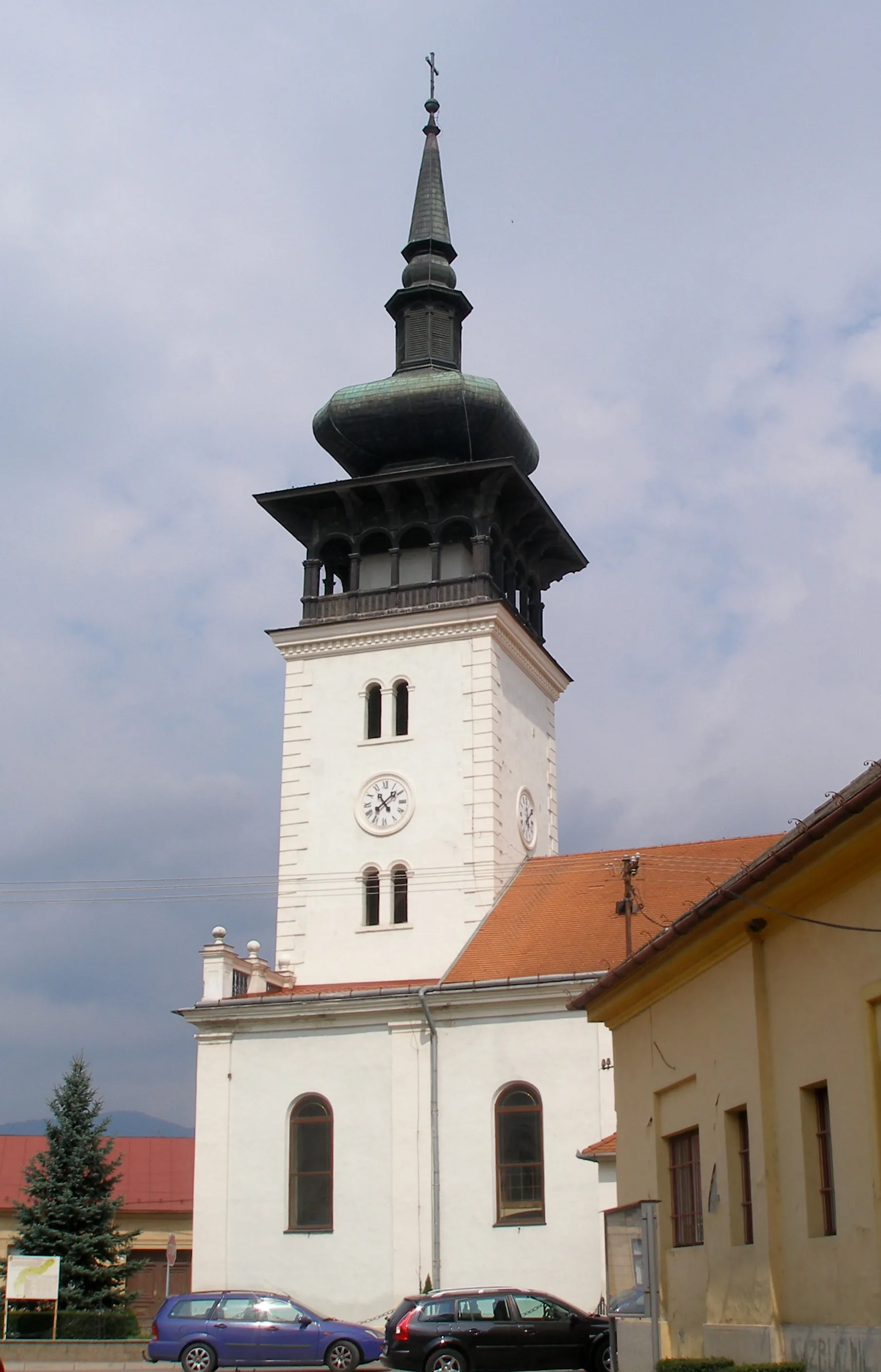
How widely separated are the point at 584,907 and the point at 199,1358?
1307cm

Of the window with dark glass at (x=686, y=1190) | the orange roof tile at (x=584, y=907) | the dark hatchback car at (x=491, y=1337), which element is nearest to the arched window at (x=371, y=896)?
the orange roof tile at (x=584, y=907)

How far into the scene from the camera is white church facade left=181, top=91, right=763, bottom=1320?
30922mm

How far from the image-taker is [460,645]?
123 ft

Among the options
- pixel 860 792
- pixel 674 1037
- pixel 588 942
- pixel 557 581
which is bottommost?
pixel 674 1037

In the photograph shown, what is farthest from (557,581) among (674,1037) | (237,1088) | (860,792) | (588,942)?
(860,792)

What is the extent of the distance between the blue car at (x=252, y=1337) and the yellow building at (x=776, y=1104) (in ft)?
33.2

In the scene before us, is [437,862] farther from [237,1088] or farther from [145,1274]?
[145,1274]

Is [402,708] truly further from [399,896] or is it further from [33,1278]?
[33,1278]

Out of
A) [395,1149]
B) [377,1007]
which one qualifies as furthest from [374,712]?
[395,1149]

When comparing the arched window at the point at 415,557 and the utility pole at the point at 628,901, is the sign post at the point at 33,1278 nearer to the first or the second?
the utility pole at the point at 628,901

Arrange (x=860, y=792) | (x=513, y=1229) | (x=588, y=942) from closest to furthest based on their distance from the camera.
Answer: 1. (x=860, y=792)
2. (x=513, y=1229)
3. (x=588, y=942)

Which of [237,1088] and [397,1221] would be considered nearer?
[397,1221]

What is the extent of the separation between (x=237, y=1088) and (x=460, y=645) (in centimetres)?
1162

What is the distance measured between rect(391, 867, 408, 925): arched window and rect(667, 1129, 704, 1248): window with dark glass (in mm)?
19386
